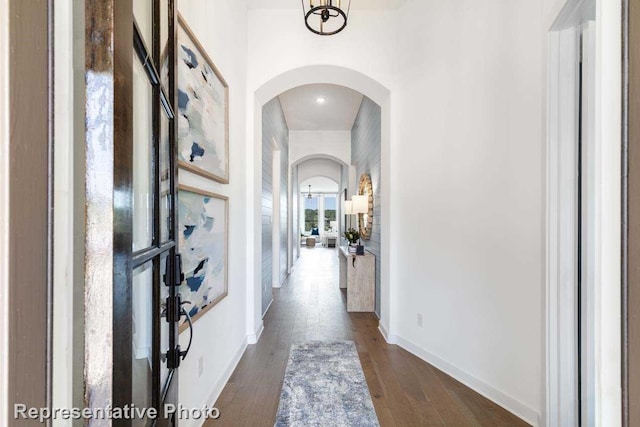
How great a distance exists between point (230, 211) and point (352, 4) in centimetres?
244

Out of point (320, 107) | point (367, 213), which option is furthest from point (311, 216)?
point (367, 213)

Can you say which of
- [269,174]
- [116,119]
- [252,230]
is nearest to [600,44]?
[116,119]

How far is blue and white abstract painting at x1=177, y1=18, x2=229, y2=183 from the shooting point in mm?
1718

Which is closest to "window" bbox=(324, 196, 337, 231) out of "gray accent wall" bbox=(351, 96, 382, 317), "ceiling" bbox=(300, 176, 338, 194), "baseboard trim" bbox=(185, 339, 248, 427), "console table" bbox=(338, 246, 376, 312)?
"ceiling" bbox=(300, 176, 338, 194)

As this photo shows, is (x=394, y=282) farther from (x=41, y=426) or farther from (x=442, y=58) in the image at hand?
(x=41, y=426)

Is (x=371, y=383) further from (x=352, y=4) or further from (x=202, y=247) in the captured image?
(x=352, y=4)

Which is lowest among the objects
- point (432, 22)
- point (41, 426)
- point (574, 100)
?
point (41, 426)

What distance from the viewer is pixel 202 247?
6.52 ft

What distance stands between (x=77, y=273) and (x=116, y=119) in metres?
0.26

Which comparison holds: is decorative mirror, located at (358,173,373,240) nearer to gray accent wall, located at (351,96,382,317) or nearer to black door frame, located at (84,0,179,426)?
gray accent wall, located at (351,96,382,317)

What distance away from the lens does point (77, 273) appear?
1.69 ft

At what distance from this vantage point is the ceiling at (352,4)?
3.18 metres

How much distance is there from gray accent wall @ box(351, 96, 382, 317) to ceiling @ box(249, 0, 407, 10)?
1262 millimetres

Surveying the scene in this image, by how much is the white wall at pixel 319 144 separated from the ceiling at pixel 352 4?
14.6ft
